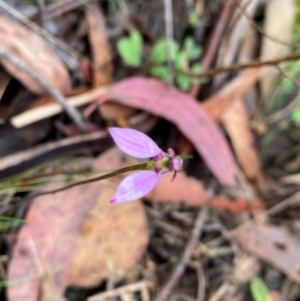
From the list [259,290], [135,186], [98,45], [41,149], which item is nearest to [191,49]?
[98,45]

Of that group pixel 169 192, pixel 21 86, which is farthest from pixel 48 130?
pixel 169 192

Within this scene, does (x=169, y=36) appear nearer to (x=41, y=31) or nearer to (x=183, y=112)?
(x=183, y=112)

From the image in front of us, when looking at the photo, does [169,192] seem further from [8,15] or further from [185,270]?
[8,15]

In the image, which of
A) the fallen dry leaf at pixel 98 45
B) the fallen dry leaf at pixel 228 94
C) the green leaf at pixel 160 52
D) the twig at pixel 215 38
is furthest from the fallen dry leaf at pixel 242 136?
the fallen dry leaf at pixel 98 45

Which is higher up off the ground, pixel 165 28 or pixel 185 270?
pixel 165 28

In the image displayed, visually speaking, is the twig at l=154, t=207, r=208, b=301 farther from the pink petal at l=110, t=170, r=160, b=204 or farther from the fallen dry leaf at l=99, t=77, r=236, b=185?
the pink petal at l=110, t=170, r=160, b=204

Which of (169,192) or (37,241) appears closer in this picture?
(37,241)

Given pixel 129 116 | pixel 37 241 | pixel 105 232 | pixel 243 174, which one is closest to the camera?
pixel 37 241
